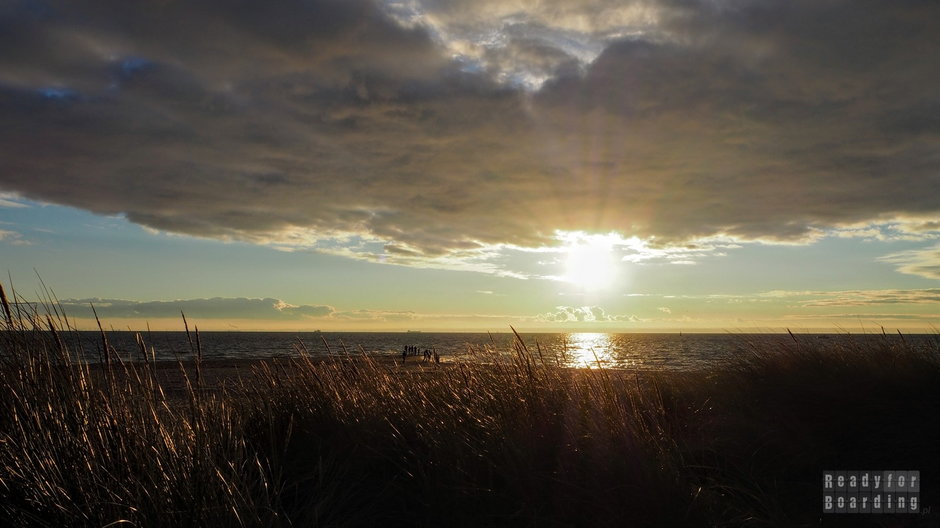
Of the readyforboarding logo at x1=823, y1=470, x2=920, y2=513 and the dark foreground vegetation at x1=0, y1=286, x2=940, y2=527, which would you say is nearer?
the dark foreground vegetation at x1=0, y1=286, x2=940, y2=527

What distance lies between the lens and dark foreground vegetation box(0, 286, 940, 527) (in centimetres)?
406

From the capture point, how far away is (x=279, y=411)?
23.1 ft

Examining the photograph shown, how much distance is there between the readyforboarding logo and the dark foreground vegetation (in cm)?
12

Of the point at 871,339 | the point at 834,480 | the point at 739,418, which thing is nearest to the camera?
the point at 834,480

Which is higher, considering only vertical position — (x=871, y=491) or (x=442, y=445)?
(x=442, y=445)

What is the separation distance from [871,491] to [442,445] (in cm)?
411

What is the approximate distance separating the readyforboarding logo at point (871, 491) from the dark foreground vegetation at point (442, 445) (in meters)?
0.12

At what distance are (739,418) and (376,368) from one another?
499 cm

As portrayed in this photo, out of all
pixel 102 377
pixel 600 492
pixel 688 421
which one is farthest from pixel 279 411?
pixel 688 421

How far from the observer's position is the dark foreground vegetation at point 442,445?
4062 millimetres

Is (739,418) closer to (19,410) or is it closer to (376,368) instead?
(376,368)

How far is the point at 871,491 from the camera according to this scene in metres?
5.29

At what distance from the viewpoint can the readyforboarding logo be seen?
507cm

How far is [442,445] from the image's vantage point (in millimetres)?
5355
